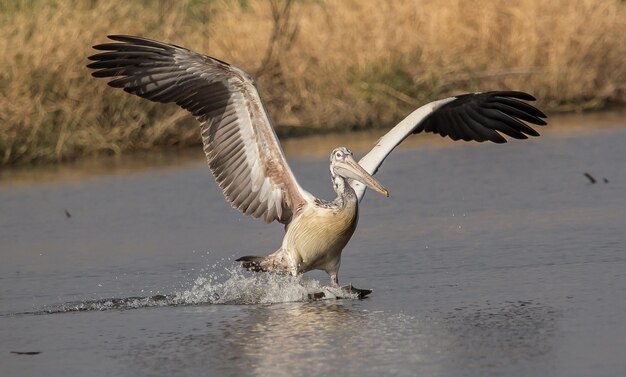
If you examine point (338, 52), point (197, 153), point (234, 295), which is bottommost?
point (234, 295)

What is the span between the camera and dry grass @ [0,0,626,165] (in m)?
15.2

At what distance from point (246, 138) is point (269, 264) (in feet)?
2.62

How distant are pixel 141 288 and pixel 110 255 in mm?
1314

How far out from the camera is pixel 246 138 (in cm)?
880

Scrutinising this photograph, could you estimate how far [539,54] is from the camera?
17047mm

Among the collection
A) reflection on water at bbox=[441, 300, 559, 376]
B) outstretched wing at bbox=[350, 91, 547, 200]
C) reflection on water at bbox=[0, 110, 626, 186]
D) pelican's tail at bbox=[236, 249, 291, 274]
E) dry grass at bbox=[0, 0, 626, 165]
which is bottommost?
reflection on water at bbox=[441, 300, 559, 376]

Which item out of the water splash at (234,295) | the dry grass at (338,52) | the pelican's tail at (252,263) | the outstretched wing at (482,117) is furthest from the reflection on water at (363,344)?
the dry grass at (338,52)

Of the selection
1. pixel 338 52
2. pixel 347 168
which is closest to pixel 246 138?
pixel 347 168

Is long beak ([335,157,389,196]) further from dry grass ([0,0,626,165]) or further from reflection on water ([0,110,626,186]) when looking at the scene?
dry grass ([0,0,626,165])

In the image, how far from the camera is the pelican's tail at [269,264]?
8461 millimetres

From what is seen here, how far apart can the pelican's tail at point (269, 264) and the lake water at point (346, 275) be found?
85 mm

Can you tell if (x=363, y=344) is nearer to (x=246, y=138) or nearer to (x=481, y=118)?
(x=246, y=138)

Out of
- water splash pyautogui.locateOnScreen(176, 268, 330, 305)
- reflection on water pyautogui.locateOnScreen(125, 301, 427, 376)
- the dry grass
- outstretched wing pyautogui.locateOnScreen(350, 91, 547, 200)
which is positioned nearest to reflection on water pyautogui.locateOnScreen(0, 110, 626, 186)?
the dry grass

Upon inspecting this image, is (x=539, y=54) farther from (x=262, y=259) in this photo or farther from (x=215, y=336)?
(x=215, y=336)
